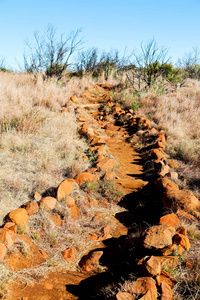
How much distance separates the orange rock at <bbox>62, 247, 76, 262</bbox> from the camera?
8.76ft

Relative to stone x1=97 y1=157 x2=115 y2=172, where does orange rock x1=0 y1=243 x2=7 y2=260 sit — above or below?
below

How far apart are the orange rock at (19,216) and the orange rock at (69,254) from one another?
22.9 inches

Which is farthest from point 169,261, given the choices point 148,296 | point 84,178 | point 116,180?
point 116,180

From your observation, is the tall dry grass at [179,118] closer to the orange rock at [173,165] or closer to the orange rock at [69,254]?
the orange rock at [173,165]

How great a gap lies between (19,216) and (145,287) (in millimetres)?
1638

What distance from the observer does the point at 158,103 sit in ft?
28.1

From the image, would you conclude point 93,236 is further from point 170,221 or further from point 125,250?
point 170,221

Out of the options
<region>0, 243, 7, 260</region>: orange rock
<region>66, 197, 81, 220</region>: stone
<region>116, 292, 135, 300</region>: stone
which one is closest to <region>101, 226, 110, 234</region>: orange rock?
<region>66, 197, 81, 220</region>: stone

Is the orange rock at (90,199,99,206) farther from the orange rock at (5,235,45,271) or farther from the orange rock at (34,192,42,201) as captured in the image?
the orange rock at (5,235,45,271)

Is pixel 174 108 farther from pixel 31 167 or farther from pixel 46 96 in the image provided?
pixel 31 167

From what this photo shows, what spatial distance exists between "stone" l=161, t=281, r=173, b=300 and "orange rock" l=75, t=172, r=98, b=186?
2.28 metres

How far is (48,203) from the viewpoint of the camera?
3.25 m

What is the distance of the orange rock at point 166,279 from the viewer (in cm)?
198

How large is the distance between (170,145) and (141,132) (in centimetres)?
116
